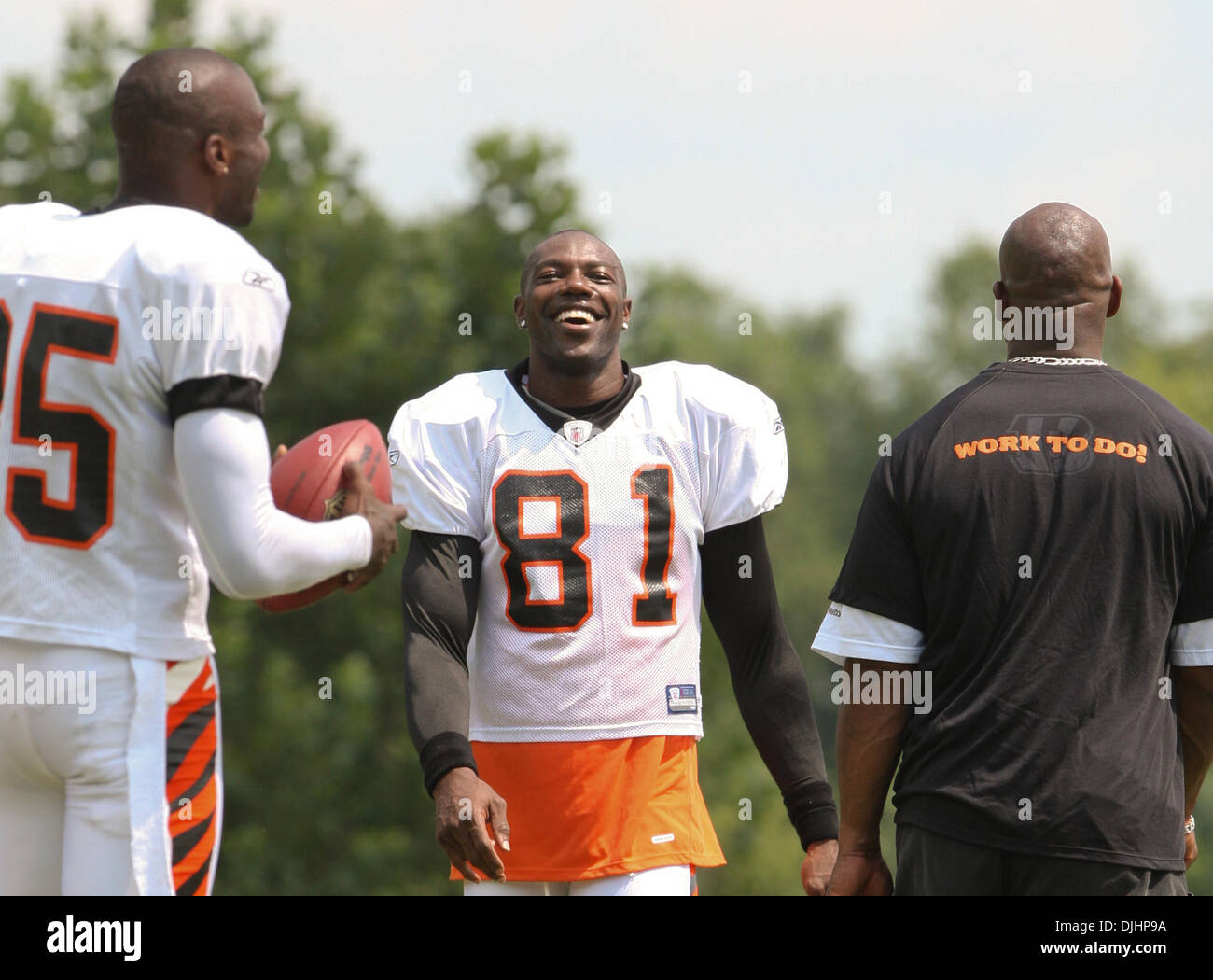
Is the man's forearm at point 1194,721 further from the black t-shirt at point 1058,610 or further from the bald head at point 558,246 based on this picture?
the bald head at point 558,246

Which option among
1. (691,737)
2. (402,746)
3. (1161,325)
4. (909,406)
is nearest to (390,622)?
(402,746)

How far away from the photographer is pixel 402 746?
63.7 ft

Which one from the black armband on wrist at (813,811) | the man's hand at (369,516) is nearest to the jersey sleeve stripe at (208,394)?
the man's hand at (369,516)

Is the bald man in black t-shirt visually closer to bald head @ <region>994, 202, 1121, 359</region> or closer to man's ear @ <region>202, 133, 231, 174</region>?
bald head @ <region>994, 202, 1121, 359</region>

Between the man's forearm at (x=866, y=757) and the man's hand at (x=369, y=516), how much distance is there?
3.76 feet

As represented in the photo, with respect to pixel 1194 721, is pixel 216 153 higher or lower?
higher

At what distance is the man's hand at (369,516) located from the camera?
3.79 metres

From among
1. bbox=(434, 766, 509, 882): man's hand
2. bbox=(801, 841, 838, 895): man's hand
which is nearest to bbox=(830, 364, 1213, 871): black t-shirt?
bbox=(801, 841, 838, 895): man's hand

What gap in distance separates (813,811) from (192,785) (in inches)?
70.4

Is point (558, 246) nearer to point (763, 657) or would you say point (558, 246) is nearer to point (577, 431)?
point (577, 431)

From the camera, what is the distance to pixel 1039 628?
380 cm

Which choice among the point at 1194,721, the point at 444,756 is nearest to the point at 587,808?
the point at 444,756

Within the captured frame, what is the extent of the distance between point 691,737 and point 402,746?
15232mm
